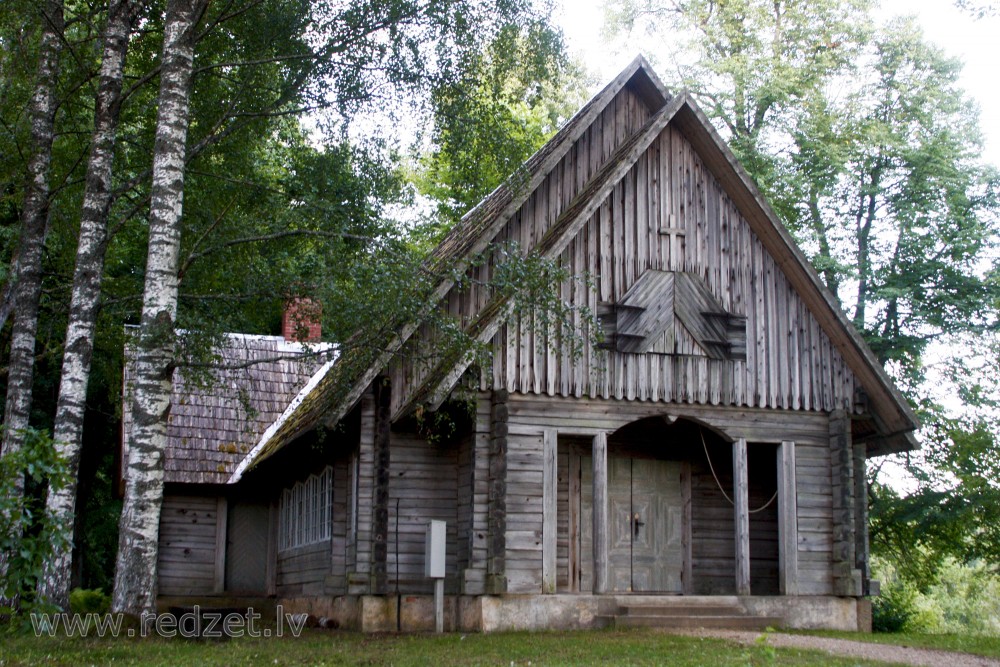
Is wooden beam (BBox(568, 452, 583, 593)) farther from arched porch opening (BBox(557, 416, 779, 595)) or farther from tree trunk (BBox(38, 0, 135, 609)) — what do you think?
tree trunk (BBox(38, 0, 135, 609))

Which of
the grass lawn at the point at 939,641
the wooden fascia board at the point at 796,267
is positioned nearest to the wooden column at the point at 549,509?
the grass lawn at the point at 939,641

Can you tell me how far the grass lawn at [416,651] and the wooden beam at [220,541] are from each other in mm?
10433

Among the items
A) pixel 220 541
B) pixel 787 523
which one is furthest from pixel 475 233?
pixel 220 541

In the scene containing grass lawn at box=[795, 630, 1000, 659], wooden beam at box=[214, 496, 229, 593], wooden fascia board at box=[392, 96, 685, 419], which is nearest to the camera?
grass lawn at box=[795, 630, 1000, 659]

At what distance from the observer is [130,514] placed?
37.6 feet

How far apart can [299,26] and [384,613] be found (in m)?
8.10

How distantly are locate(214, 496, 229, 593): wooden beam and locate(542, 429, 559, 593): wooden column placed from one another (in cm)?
1069

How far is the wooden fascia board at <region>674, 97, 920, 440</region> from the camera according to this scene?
1662 cm

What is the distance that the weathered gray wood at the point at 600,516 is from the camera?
598 inches

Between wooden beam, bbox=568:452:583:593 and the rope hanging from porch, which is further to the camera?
the rope hanging from porch

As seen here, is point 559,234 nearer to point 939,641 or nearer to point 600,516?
point 600,516

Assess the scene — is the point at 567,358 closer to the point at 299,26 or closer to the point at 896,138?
the point at 299,26

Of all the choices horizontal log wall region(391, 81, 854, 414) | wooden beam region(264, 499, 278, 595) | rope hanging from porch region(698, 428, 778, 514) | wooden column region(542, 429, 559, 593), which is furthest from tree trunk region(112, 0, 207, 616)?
wooden beam region(264, 499, 278, 595)

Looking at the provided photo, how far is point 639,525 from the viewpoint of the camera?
1745 cm
